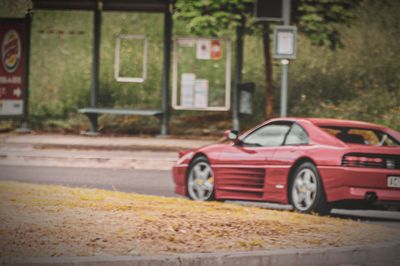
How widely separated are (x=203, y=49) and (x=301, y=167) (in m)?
15.6

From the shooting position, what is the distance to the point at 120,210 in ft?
36.9

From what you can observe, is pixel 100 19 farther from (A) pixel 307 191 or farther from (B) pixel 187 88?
(A) pixel 307 191

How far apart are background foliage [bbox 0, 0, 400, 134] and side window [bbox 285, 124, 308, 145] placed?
1492 centimetres

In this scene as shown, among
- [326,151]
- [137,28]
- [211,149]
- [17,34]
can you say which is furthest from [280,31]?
[137,28]

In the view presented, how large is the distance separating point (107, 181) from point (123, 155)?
5713mm

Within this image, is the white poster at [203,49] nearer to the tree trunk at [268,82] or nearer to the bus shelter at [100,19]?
the bus shelter at [100,19]

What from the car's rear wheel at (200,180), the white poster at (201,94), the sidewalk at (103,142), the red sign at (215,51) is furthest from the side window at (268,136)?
the red sign at (215,51)

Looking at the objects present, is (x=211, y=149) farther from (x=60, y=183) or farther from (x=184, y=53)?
(x=184, y=53)

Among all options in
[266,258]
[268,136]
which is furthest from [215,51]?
[266,258]

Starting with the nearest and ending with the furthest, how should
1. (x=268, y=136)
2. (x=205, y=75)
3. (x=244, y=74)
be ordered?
1. (x=268, y=136)
2. (x=205, y=75)
3. (x=244, y=74)

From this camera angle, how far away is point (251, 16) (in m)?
27.1

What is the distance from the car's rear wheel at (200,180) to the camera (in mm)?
14250

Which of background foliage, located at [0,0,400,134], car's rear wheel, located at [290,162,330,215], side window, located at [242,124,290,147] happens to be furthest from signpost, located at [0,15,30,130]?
car's rear wheel, located at [290,162,330,215]

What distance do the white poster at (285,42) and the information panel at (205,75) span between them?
10581 millimetres
